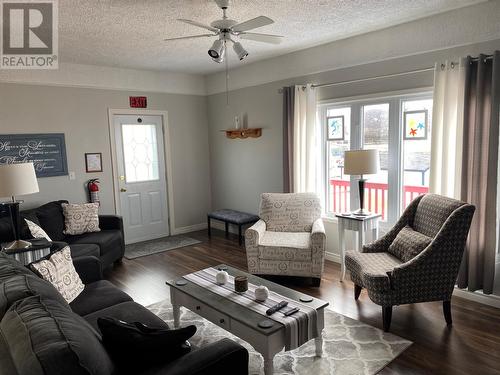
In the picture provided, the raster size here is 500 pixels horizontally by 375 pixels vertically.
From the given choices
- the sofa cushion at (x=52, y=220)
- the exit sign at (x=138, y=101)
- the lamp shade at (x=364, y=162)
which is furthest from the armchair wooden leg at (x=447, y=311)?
the exit sign at (x=138, y=101)

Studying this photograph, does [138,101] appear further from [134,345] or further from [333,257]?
[134,345]

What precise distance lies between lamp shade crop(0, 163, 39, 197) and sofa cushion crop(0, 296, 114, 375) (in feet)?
6.65

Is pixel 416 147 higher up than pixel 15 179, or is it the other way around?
pixel 416 147

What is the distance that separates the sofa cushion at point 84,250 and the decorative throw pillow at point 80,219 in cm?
45

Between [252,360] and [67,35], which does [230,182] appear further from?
[252,360]

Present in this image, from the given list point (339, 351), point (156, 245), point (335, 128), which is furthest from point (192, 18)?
point (156, 245)

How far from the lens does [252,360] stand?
8.79 ft

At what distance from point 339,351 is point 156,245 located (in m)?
3.65

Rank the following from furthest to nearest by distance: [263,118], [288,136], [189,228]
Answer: [189,228], [263,118], [288,136]

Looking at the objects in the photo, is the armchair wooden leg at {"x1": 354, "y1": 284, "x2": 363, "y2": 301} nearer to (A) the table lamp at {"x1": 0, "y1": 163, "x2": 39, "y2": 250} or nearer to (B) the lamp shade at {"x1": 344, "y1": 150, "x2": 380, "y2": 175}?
(B) the lamp shade at {"x1": 344, "y1": 150, "x2": 380, "y2": 175}

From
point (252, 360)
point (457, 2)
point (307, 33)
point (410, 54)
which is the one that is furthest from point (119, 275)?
point (457, 2)

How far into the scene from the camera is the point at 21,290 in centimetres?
180

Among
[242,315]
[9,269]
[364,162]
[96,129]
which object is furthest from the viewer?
[96,129]

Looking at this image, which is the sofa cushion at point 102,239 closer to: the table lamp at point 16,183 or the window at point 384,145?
the table lamp at point 16,183
